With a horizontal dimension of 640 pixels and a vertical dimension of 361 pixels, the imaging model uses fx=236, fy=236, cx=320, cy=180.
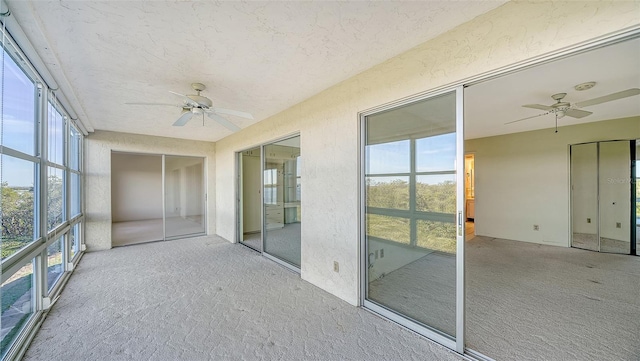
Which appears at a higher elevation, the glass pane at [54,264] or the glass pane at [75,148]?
the glass pane at [75,148]

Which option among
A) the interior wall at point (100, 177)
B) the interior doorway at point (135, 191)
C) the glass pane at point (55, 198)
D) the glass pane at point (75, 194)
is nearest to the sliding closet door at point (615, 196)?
the glass pane at point (55, 198)

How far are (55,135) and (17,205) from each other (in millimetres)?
1575

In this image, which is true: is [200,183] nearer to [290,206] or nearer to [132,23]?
[290,206]

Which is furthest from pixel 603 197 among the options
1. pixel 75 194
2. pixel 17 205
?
pixel 75 194

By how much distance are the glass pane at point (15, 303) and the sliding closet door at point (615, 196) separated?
818 centimetres

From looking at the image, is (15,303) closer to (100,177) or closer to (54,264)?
(54,264)

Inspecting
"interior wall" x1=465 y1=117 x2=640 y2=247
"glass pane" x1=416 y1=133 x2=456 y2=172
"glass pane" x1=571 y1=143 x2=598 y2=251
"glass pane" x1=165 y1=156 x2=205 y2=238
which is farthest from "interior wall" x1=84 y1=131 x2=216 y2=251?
"glass pane" x1=571 y1=143 x2=598 y2=251

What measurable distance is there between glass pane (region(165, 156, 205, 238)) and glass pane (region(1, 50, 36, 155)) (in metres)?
3.82

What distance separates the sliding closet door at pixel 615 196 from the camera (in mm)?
4398

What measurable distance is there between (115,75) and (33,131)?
0.92 metres

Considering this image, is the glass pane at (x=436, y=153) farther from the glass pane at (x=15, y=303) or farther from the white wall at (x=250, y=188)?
the white wall at (x=250, y=188)

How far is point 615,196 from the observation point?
455 cm

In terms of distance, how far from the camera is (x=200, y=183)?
21.0 ft

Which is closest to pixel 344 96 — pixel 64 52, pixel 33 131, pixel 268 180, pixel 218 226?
pixel 268 180
